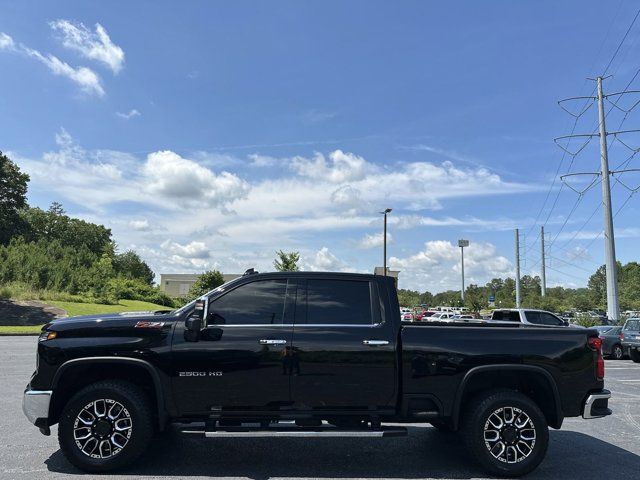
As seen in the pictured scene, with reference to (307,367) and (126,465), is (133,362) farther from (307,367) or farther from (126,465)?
(307,367)

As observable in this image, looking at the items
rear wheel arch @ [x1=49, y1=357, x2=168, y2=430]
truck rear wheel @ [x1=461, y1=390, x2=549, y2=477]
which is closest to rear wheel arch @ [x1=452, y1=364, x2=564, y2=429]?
truck rear wheel @ [x1=461, y1=390, x2=549, y2=477]

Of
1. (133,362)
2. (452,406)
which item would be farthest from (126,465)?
(452,406)

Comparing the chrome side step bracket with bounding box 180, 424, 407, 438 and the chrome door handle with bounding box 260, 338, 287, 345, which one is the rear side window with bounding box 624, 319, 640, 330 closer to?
the chrome side step bracket with bounding box 180, 424, 407, 438

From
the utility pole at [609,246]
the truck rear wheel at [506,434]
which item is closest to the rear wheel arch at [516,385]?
the truck rear wheel at [506,434]

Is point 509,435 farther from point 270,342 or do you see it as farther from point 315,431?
point 270,342

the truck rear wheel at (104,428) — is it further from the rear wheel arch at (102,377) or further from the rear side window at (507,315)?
the rear side window at (507,315)

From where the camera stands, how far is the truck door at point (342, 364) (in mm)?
5035

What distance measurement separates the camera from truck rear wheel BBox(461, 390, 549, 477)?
5086 mm

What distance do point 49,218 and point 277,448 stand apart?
10492cm

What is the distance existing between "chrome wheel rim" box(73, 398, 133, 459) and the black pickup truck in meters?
0.01

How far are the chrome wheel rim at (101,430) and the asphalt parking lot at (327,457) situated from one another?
0.25 metres

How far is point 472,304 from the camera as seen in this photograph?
191ft

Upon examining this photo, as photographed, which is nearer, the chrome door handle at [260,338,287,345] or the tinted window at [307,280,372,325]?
the chrome door handle at [260,338,287,345]

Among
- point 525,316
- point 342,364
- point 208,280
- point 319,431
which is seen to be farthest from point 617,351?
point 208,280
